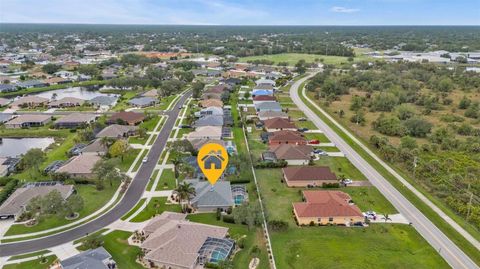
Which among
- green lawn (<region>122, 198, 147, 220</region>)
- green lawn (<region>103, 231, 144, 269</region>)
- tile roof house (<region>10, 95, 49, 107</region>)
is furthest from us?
tile roof house (<region>10, 95, 49, 107</region>)

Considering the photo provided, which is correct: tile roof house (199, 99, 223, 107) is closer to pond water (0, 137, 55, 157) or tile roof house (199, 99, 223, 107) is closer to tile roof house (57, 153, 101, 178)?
pond water (0, 137, 55, 157)

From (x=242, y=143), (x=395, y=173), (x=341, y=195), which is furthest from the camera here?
(x=242, y=143)

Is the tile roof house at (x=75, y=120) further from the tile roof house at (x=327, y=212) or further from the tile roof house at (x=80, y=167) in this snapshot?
the tile roof house at (x=327, y=212)

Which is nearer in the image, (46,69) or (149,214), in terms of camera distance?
(149,214)

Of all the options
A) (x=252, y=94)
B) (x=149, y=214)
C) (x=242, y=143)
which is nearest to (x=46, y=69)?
(x=252, y=94)

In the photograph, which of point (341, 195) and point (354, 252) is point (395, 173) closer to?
point (341, 195)

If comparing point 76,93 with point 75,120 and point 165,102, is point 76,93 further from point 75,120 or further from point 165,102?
point 75,120

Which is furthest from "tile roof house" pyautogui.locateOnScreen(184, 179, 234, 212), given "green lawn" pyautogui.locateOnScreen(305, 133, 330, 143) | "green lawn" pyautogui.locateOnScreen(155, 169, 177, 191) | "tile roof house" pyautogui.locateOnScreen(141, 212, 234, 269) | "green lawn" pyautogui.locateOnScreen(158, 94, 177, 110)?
"green lawn" pyautogui.locateOnScreen(158, 94, 177, 110)
